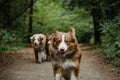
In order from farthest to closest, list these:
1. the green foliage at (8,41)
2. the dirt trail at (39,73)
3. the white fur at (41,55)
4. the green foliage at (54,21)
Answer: the green foliage at (54,21), the white fur at (41,55), the green foliage at (8,41), the dirt trail at (39,73)

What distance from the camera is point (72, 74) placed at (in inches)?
282

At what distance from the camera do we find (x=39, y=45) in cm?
1543

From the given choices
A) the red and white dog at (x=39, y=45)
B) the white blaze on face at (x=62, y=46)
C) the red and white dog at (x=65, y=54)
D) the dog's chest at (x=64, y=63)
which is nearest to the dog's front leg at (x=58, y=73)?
the red and white dog at (x=65, y=54)

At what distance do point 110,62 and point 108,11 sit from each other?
619 centimetres

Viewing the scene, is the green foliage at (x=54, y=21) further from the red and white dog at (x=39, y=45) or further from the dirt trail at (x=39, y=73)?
the dirt trail at (x=39, y=73)

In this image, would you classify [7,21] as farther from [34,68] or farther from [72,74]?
[72,74]

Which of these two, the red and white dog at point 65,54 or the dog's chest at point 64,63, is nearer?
the red and white dog at point 65,54

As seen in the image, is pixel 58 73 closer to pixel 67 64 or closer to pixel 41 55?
pixel 67 64

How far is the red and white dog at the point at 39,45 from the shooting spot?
15172 millimetres

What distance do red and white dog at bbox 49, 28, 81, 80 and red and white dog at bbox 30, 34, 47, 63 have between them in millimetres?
7895

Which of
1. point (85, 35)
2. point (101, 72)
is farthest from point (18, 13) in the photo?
point (85, 35)

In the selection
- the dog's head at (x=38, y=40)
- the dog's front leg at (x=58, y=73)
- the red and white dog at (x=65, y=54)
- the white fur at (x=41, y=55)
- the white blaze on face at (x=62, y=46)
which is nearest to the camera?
the white blaze on face at (x=62, y=46)

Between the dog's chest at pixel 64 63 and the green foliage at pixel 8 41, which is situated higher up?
the dog's chest at pixel 64 63

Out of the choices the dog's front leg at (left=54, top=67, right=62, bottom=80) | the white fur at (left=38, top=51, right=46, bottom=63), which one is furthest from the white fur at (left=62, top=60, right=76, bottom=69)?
the white fur at (left=38, top=51, right=46, bottom=63)
